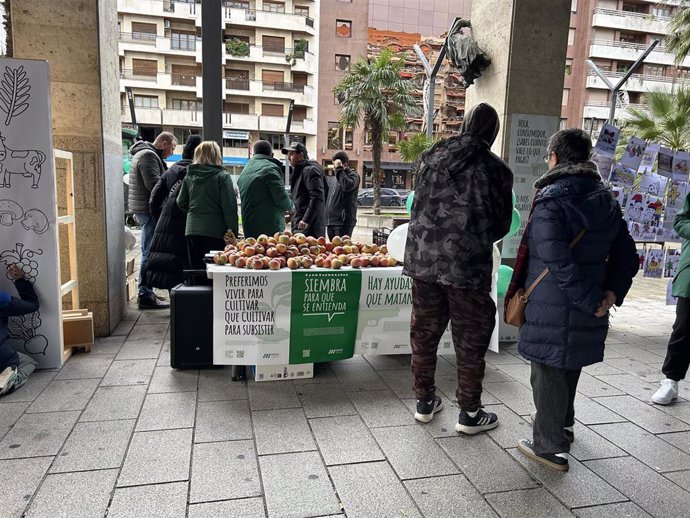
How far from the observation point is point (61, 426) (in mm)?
2994

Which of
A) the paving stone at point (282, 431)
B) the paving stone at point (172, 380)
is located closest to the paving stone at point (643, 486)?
the paving stone at point (282, 431)

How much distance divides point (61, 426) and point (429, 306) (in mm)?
2322

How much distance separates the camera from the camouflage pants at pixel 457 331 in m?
2.91

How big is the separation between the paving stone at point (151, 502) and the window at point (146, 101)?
39940 mm

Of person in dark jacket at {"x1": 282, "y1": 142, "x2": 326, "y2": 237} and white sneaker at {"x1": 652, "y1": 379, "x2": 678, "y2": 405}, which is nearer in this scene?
white sneaker at {"x1": 652, "y1": 379, "x2": 678, "y2": 405}

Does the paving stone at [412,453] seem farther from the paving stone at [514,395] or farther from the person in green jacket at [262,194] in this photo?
the person in green jacket at [262,194]

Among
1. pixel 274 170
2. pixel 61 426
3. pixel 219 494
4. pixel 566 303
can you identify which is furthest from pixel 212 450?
pixel 274 170

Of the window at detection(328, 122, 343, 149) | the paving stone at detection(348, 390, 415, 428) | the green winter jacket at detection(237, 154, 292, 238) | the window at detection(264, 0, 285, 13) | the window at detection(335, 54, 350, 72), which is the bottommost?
the paving stone at detection(348, 390, 415, 428)

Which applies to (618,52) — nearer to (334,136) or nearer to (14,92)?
(334,136)

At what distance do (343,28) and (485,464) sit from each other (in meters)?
43.2

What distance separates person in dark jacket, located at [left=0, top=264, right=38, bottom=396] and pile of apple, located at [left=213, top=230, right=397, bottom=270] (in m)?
1.38

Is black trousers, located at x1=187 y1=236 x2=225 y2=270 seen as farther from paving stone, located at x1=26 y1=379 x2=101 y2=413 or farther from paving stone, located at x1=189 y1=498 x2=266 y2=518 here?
paving stone, located at x1=189 y1=498 x2=266 y2=518

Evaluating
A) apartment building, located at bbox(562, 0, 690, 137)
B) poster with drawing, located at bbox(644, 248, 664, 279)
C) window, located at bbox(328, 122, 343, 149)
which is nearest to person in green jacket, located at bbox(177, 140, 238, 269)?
poster with drawing, located at bbox(644, 248, 664, 279)

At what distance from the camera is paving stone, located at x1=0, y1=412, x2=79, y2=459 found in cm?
270
